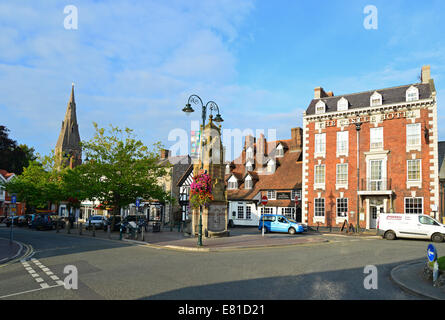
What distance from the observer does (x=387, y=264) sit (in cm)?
1244

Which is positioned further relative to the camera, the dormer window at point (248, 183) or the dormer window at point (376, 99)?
the dormer window at point (248, 183)

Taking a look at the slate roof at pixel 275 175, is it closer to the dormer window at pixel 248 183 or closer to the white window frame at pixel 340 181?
the dormer window at pixel 248 183

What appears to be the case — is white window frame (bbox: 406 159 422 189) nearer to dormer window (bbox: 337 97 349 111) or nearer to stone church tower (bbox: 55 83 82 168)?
dormer window (bbox: 337 97 349 111)

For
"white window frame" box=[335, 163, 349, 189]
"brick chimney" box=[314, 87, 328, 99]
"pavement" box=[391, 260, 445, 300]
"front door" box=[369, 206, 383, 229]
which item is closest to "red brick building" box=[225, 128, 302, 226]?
"white window frame" box=[335, 163, 349, 189]

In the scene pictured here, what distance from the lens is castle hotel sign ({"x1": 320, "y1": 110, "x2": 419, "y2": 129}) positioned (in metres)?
31.4

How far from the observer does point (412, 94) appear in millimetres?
31578

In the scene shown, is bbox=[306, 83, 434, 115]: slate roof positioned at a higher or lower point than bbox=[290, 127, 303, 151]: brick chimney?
higher

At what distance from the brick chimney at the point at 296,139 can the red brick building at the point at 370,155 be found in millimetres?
5394

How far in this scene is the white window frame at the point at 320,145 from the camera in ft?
117

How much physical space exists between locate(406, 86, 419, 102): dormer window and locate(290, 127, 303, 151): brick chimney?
1312 centimetres

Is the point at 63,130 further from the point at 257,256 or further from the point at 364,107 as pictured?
the point at 257,256

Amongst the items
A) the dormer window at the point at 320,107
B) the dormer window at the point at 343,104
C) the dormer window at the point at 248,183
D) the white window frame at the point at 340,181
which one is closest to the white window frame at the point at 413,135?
the white window frame at the point at 340,181
